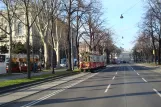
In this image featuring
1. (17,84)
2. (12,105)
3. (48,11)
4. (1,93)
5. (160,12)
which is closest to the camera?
(12,105)

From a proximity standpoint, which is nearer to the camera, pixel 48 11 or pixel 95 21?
pixel 48 11

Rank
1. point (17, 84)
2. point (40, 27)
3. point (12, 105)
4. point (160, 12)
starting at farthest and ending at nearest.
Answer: point (160, 12) < point (40, 27) < point (17, 84) < point (12, 105)

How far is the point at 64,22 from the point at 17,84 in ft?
124

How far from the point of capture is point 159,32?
7969cm

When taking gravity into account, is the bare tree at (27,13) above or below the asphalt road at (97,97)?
above

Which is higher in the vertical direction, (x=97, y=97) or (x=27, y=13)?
(x=27, y=13)

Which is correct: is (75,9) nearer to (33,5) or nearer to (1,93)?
(33,5)

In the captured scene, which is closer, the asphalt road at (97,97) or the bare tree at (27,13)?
the asphalt road at (97,97)

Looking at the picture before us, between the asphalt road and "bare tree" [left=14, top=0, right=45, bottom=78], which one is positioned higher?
"bare tree" [left=14, top=0, right=45, bottom=78]

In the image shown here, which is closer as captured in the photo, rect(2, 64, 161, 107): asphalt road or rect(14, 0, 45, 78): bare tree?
rect(2, 64, 161, 107): asphalt road

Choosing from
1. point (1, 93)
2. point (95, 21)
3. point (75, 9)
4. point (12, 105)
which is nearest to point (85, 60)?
point (75, 9)

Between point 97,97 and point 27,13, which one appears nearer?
point 97,97

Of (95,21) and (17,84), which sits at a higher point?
(95,21)

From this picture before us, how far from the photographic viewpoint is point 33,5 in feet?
178
